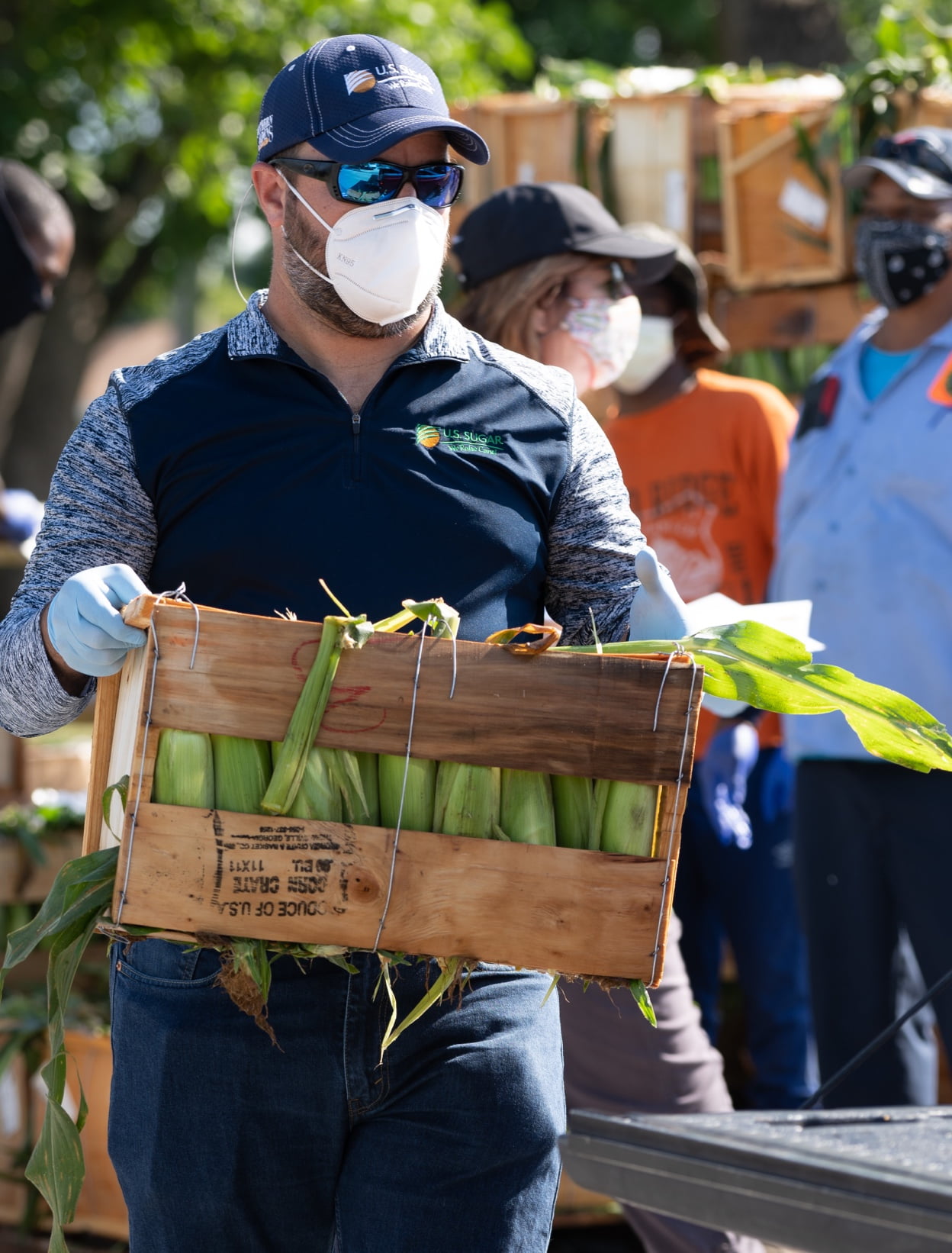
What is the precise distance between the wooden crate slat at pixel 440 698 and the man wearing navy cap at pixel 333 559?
0.39 ft

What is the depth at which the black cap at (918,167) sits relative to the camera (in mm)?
3754

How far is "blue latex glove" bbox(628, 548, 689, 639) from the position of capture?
209 centimetres

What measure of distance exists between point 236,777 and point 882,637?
2.00 meters

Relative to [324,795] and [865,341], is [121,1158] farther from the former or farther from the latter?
[865,341]

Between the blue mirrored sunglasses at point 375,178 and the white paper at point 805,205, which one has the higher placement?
the white paper at point 805,205

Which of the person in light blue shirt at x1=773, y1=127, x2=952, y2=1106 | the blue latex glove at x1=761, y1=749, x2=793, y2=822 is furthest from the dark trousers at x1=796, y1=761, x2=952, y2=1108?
the blue latex glove at x1=761, y1=749, x2=793, y2=822

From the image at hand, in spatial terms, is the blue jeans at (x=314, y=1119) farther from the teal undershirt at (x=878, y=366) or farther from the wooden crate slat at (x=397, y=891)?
the teal undershirt at (x=878, y=366)

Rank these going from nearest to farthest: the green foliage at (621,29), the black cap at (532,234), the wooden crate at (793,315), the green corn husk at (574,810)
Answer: the green corn husk at (574,810) → the black cap at (532,234) → the wooden crate at (793,315) → the green foliage at (621,29)

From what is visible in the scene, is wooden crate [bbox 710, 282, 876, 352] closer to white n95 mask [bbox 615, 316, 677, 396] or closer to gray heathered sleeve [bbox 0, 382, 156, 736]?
white n95 mask [bbox 615, 316, 677, 396]

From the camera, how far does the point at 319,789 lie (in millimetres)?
1842

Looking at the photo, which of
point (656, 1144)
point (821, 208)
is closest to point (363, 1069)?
point (656, 1144)

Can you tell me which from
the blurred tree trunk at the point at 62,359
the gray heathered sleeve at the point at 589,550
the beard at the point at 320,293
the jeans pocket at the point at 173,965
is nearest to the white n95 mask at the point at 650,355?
the gray heathered sleeve at the point at 589,550

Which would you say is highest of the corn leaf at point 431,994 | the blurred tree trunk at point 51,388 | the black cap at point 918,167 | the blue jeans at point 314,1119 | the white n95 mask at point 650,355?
the blurred tree trunk at point 51,388

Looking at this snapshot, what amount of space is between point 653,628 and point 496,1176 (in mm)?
723
